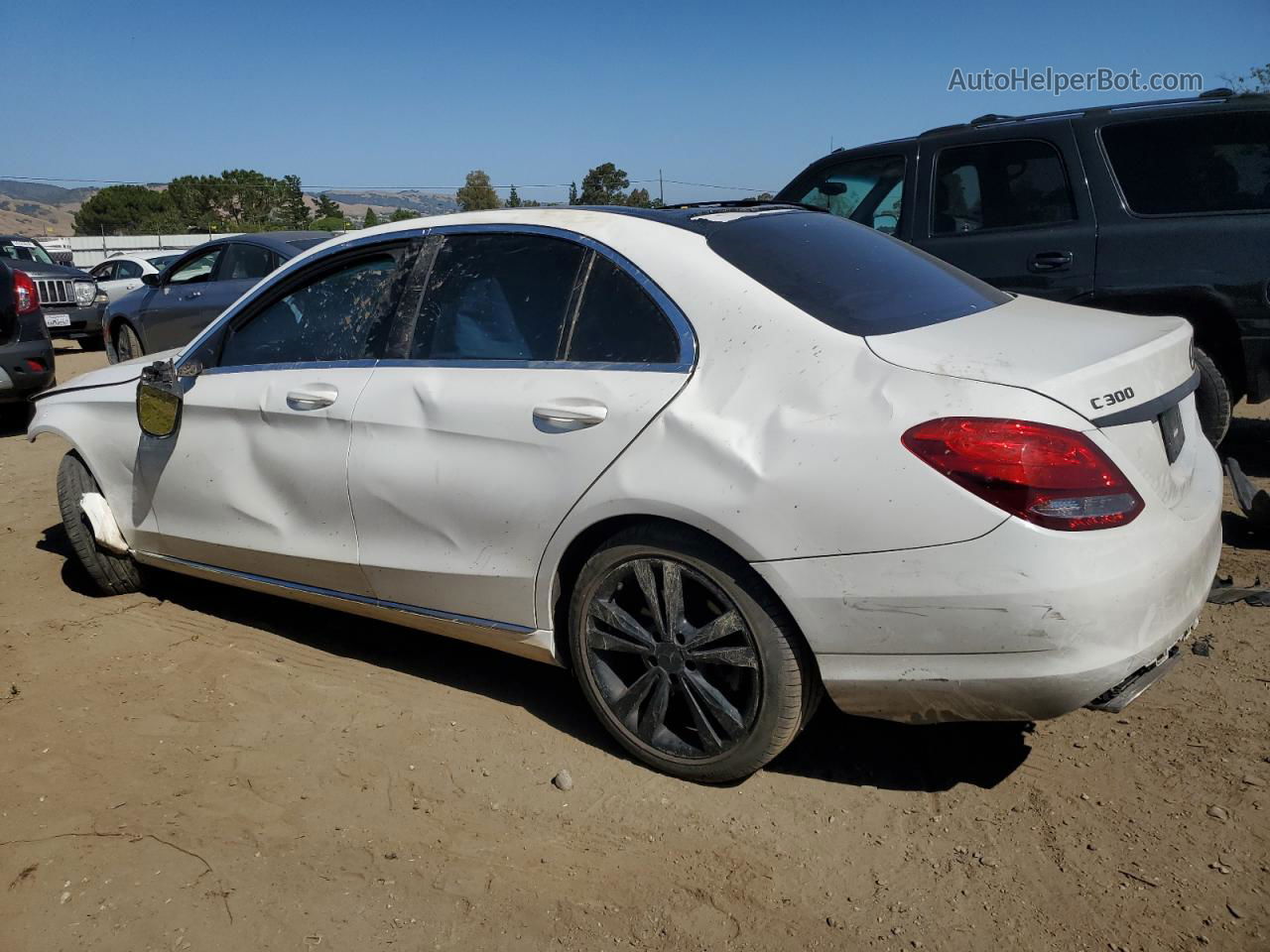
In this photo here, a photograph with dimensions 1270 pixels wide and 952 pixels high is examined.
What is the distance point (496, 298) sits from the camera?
355 centimetres

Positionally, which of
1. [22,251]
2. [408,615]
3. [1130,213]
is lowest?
[408,615]

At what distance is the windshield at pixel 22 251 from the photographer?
17016 mm

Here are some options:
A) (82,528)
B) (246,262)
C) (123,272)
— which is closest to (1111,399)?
(82,528)

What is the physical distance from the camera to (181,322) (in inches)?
382

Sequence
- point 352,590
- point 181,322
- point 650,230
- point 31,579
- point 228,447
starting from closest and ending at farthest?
point 650,230 → point 352,590 → point 228,447 → point 31,579 → point 181,322

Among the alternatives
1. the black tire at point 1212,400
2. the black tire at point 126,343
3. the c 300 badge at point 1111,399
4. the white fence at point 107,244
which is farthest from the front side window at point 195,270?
the white fence at point 107,244

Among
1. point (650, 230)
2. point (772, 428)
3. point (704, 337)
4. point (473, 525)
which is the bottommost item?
point (473, 525)

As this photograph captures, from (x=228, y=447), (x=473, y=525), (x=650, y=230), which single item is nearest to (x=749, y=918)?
(x=473, y=525)

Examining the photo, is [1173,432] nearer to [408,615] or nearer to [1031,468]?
[1031,468]

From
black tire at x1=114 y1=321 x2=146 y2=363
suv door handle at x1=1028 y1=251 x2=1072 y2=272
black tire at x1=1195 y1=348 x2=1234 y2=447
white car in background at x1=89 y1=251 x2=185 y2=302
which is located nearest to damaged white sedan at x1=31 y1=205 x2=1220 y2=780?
suv door handle at x1=1028 y1=251 x2=1072 y2=272

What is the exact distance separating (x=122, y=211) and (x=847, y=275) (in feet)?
254

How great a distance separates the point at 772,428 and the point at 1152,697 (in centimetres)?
178

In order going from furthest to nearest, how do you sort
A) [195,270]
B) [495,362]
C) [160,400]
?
1. [195,270]
2. [160,400]
3. [495,362]

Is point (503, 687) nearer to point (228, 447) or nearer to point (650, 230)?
point (228, 447)
